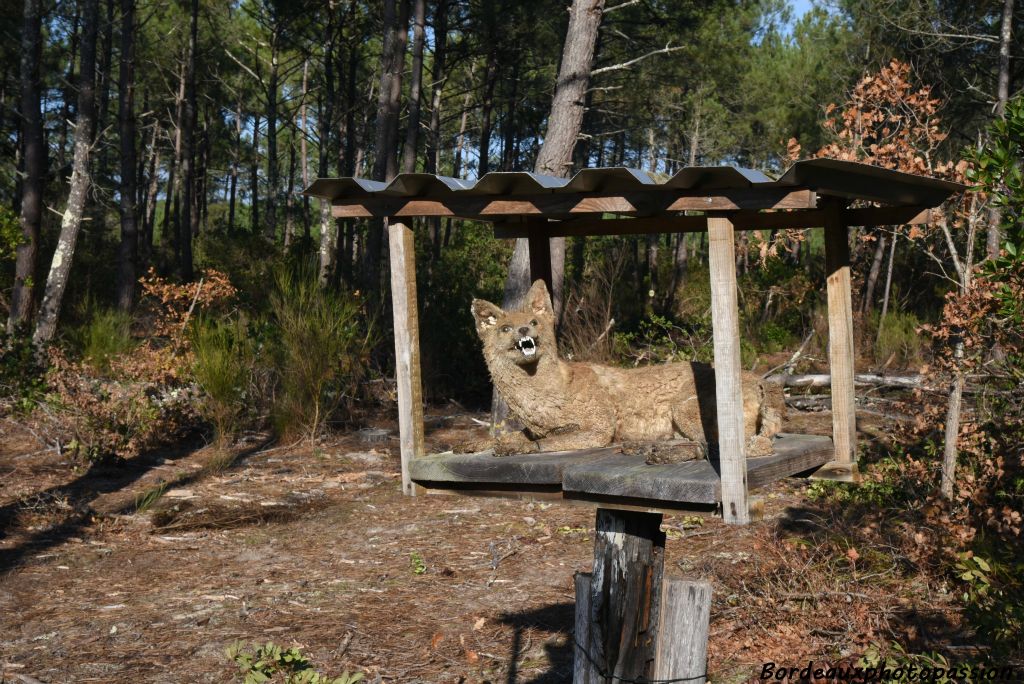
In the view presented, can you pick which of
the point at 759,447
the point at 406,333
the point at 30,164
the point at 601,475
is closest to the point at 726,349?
the point at 601,475

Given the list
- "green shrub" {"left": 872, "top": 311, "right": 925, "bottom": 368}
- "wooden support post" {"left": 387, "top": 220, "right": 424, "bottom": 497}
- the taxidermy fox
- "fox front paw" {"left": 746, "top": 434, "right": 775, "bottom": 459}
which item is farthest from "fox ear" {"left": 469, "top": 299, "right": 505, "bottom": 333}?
"green shrub" {"left": 872, "top": 311, "right": 925, "bottom": 368}

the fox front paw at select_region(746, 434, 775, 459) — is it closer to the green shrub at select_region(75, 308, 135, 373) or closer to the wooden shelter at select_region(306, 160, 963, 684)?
the wooden shelter at select_region(306, 160, 963, 684)

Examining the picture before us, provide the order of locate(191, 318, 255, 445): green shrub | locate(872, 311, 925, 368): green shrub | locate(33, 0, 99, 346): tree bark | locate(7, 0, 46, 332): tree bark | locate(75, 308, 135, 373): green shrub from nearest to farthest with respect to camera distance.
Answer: locate(191, 318, 255, 445): green shrub < locate(33, 0, 99, 346): tree bark < locate(75, 308, 135, 373): green shrub < locate(7, 0, 46, 332): tree bark < locate(872, 311, 925, 368): green shrub

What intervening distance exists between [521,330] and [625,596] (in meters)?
1.19

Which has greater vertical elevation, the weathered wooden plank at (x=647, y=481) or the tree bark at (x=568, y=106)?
the tree bark at (x=568, y=106)

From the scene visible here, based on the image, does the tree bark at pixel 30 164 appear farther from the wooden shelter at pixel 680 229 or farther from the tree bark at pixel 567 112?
the wooden shelter at pixel 680 229

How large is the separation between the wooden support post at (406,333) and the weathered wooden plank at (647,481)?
0.88m

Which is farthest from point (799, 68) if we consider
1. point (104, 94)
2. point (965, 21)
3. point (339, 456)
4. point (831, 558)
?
point (831, 558)

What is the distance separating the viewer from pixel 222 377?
10688mm

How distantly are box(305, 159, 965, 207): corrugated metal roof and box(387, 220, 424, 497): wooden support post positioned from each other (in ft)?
0.82

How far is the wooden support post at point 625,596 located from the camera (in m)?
3.89

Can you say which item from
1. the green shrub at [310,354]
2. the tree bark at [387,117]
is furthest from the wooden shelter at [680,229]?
the tree bark at [387,117]

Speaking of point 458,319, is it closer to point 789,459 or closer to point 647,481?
point 789,459

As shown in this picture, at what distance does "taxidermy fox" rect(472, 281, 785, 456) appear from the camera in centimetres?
415
